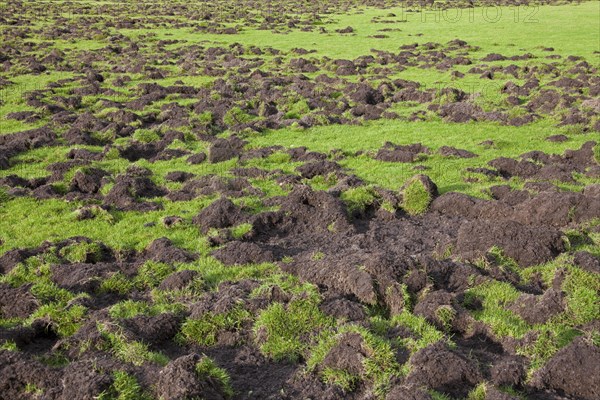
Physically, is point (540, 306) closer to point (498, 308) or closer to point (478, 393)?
point (498, 308)

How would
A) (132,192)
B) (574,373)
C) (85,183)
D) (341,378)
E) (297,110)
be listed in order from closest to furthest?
(574,373)
(341,378)
(132,192)
(85,183)
(297,110)

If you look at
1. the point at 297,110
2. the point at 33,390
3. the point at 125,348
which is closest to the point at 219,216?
the point at 125,348

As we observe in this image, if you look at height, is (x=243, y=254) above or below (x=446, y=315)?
above

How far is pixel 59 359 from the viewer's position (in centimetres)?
948

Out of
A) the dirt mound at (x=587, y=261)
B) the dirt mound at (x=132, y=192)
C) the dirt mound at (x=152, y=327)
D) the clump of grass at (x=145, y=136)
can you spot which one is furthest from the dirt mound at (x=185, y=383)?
the clump of grass at (x=145, y=136)

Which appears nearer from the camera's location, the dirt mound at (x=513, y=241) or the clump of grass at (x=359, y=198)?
the dirt mound at (x=513, y=241)

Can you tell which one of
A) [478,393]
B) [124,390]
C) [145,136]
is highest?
[145,136]

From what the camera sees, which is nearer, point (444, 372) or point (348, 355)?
point (444, 372)

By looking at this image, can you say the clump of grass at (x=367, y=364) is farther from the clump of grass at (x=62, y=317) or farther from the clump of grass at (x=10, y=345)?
the clump of grass at (x=10, y=345)

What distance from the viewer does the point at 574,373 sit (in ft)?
27.9

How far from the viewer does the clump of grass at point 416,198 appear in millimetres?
16703

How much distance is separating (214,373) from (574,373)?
19.7 ft

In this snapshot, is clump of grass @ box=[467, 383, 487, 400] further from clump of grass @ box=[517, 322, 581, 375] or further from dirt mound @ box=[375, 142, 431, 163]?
dirt mound @ box=[375, 142, 431, 163]

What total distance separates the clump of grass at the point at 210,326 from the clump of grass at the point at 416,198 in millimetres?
8037
